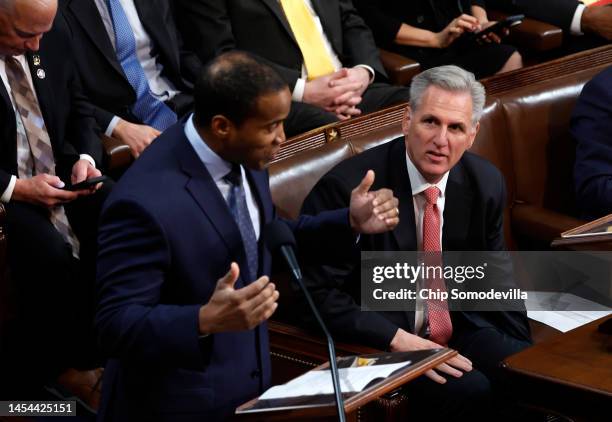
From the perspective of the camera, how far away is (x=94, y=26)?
2480 millimetres

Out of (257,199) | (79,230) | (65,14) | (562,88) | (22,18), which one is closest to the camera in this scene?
(257,199)

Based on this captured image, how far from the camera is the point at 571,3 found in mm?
3258

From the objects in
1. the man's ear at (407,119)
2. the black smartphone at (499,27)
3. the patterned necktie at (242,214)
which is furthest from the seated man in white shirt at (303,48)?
the patterned necktie at (242,214)

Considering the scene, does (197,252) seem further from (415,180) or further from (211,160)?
(415,180)

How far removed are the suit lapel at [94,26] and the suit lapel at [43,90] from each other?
283 millimetres

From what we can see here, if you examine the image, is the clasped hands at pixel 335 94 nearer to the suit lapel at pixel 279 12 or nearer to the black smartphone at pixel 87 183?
the suit lapel at pixel 279 12

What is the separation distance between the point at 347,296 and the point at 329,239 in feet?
1.09

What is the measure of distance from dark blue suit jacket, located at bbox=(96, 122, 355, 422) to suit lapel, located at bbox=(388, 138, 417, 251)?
475mm

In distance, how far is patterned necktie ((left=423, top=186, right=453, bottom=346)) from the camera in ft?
6.64

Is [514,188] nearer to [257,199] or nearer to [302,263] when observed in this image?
[302,263]

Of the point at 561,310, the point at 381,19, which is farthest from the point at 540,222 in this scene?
the point at 381,19

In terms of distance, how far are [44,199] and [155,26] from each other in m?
0.69

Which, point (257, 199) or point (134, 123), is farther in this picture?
point (134, 123)

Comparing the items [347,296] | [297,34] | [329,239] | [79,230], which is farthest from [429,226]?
[297,34]
